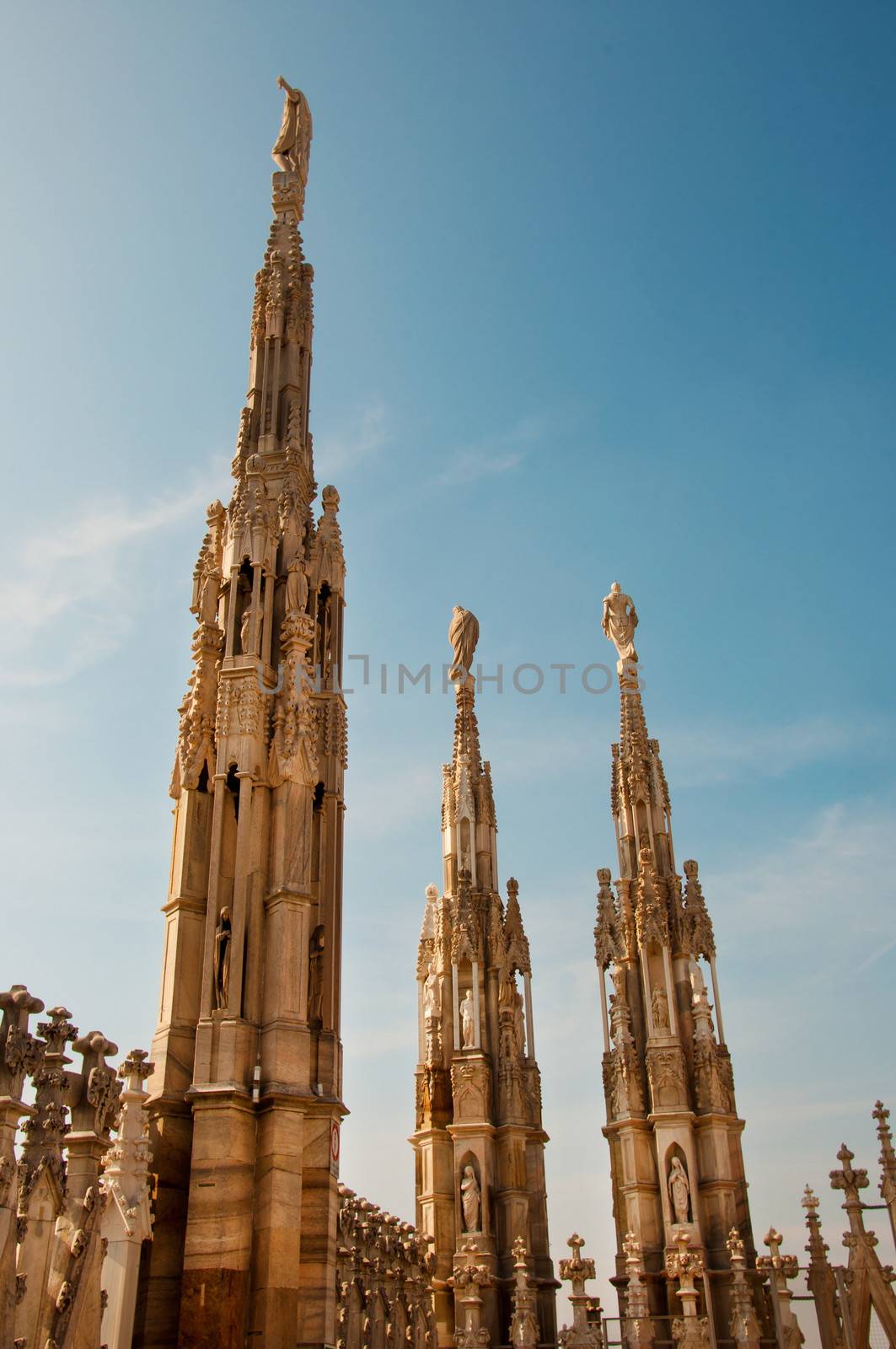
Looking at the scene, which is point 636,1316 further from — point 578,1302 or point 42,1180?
point 42,1180

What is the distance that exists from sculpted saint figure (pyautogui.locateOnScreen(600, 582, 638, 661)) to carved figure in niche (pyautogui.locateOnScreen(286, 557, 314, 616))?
2081cm

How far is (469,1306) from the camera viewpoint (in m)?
22.9

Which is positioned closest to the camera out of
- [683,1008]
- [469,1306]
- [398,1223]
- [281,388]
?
[281,388]

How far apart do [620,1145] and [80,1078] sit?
20.1 meters

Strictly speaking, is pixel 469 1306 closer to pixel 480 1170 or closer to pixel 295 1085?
pixel 480 1170

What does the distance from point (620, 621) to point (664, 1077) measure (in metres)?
13.4

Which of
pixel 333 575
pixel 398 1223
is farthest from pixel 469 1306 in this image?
pixel 333 575

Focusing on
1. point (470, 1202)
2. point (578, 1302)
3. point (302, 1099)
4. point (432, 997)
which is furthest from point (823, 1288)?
point (302, 1099)

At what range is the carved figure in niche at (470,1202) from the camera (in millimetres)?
26906

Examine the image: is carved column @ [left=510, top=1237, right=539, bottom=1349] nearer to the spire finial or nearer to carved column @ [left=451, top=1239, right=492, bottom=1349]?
carved column @ [left=451, top=1239, right=492, bottom=1349]

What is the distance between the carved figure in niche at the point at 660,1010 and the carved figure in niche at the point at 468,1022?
4.14 m

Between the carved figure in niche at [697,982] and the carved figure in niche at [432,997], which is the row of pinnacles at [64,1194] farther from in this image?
the carved figure in niche at [697,982]

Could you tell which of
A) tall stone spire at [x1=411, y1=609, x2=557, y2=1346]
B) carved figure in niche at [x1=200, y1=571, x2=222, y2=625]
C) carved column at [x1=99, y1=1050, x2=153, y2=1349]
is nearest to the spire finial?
carved figure in niche at [x1=200, y1=571, x2=222, y2=625]

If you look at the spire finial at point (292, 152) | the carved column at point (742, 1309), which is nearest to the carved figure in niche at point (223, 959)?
the spire finial at point (292, 152)
